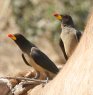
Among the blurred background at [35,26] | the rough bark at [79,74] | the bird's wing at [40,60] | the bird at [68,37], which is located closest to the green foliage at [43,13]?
the blurred background at [35,26]

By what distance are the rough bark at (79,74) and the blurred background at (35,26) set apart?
328 inches

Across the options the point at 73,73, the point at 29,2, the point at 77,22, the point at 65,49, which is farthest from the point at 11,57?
the point at 73,73

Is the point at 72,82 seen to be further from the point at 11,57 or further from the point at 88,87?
the point at 11,57

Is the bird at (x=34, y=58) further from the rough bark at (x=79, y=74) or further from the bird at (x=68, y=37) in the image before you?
the rough bark at (x=79, y=74)

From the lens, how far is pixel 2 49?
13898 millimetres

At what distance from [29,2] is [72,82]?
34.8ft

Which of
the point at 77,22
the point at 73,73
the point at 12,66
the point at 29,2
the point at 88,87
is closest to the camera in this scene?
the point at 88,87

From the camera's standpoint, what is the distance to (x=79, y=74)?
3322 millimetres

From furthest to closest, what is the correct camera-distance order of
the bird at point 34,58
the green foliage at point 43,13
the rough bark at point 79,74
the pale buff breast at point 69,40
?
the green foliage at point 43,13
the bird at point 34,58
the pale buff breast at point 69,40
the rough bark at point 79,74

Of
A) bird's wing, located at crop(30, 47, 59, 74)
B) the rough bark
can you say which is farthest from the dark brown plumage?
the rough bark

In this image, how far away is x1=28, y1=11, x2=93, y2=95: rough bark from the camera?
10.6 ft

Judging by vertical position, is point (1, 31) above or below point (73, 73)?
below

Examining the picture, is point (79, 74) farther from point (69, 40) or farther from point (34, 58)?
point (34, 58)

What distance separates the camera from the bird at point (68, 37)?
603cm
